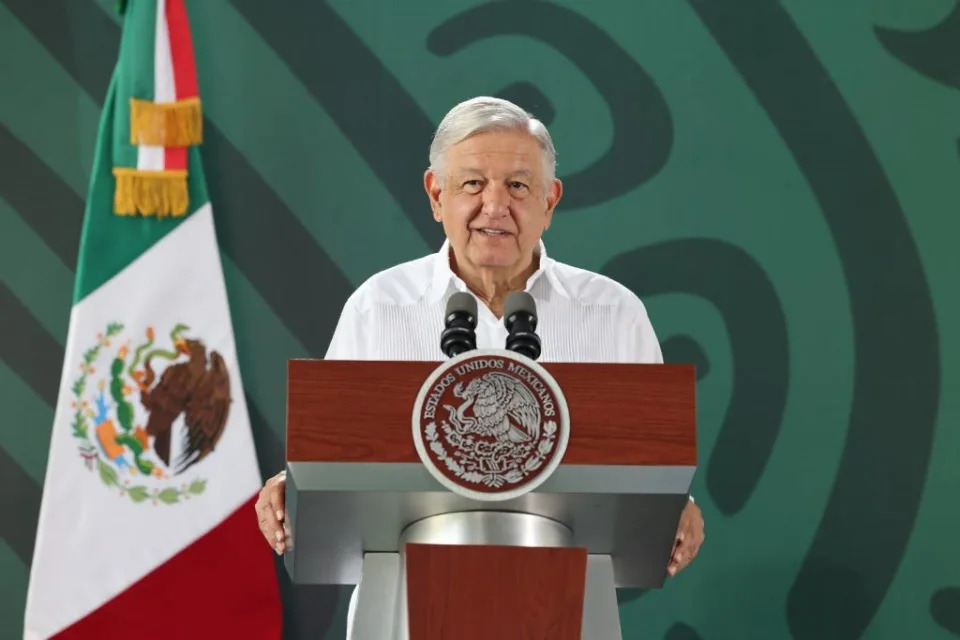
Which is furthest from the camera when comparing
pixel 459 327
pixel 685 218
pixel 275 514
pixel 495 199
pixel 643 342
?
pixel 685 218

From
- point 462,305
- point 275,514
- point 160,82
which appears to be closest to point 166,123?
point 160,82

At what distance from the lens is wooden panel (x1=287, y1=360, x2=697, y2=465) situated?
6.15ft

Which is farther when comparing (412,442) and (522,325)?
(522,325)

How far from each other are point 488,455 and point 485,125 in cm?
108

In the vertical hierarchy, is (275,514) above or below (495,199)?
below

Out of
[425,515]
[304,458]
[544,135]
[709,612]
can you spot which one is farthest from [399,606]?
[709,612]

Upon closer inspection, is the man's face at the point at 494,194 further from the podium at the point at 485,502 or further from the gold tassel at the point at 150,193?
the gold tassel at the point at 150,193

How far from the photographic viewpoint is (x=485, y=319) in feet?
9.42

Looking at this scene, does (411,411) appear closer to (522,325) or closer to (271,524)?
(522,325)

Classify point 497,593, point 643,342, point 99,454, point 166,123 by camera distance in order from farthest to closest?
point 166,123 → point 99,454 → point 643,342 → point 497,593

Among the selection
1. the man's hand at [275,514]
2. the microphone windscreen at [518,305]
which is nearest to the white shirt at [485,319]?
the man's hand at [275,514]

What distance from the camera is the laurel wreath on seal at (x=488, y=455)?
6.13 feet

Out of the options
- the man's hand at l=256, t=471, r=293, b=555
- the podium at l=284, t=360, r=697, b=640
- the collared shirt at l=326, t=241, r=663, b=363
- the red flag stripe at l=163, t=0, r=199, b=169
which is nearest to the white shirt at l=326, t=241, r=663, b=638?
the collared shirt at l=326, t=241, r=663, b=363

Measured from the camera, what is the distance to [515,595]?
1.82 m
